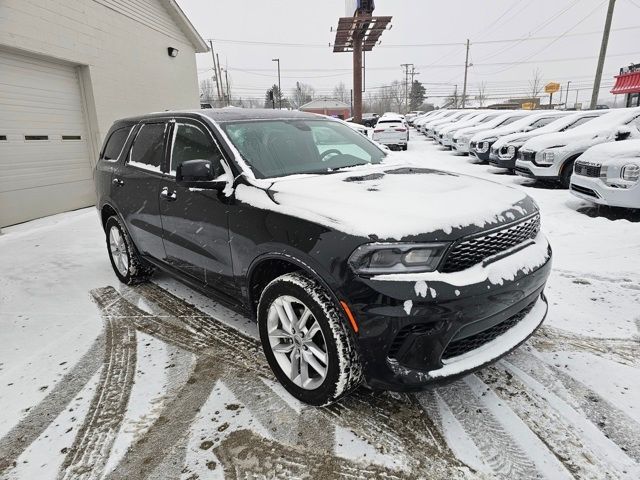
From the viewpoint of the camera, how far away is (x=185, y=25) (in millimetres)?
13734

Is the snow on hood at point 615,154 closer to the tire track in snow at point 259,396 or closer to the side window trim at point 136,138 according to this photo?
the tire track in snow at point 259,396

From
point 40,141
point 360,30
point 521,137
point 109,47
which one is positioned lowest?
point 521,137

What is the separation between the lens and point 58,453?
222 centimetres

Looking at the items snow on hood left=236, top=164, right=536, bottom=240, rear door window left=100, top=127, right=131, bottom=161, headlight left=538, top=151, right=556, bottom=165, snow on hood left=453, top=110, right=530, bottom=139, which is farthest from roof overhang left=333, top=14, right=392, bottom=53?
snow on hood left=236, top=164, right=536, bottom=240

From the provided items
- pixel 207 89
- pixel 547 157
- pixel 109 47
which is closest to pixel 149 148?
pixel 547 157

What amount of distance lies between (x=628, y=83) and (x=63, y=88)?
39322 millimetres

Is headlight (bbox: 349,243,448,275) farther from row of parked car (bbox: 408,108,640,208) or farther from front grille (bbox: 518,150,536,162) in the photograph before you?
front grille (bbox: 518,150,536,162)

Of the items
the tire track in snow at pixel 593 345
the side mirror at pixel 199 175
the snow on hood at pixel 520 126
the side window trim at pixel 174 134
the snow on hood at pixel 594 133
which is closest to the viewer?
the side mirror at pixel 199 175

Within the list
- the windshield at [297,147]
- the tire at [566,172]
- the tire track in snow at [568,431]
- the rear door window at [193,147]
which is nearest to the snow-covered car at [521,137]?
the tire at [566,172]

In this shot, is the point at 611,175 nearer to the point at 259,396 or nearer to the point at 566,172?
the point at 566,172

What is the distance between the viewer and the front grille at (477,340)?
215 centimetres

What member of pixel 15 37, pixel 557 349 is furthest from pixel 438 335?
pixel 15 37

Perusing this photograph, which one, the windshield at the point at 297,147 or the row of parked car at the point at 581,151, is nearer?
the windshield at the point at 297,147

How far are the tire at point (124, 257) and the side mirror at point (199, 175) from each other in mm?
1808
